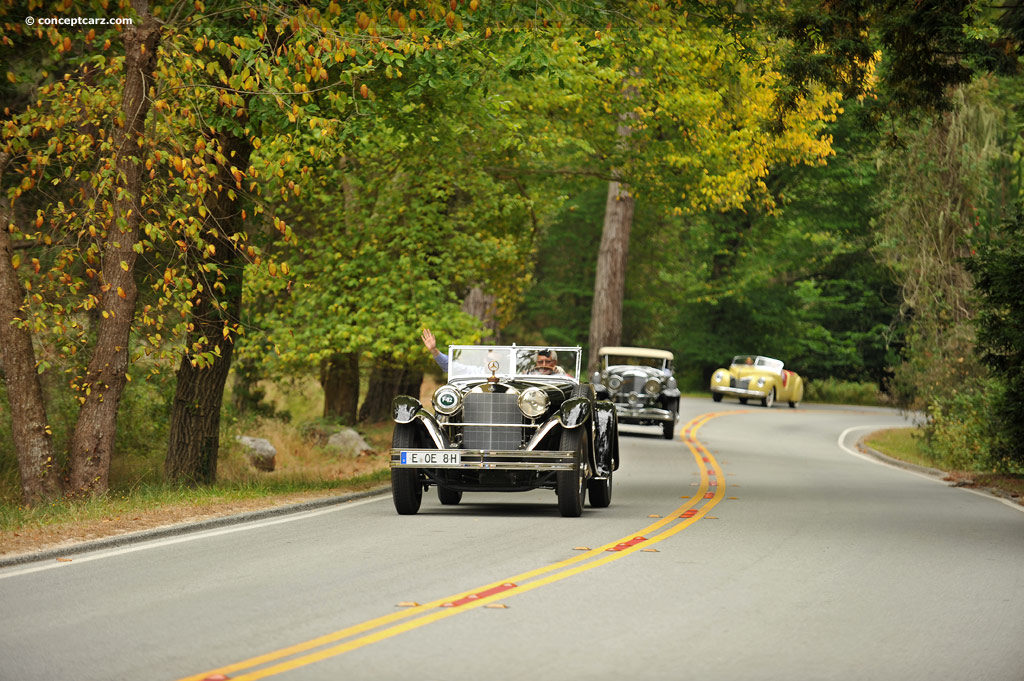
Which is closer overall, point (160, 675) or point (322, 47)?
point (160, 675)

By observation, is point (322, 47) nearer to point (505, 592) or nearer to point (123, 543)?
point (123, 543)

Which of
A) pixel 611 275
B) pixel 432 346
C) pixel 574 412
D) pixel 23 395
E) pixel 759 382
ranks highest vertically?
pixel 611 275

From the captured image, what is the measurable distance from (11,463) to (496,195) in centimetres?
1080

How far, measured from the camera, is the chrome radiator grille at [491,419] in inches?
540

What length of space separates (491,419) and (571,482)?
122 cm

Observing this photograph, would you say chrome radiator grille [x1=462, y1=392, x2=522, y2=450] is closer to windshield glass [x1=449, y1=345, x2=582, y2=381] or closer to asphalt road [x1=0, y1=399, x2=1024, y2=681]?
asphalt road [x1=0, y1=399, x2=1024, y2=681]

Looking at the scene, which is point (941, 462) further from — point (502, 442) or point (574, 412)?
point (502, 442)

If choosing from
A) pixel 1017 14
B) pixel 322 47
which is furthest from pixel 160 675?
pixel 1017 14

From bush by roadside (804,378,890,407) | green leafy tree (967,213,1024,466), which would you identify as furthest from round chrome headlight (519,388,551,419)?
bush by roadside (804,378,890,407)

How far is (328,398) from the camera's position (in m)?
27.2

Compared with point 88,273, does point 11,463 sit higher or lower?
lower

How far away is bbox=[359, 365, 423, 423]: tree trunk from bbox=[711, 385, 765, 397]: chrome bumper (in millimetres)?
18774

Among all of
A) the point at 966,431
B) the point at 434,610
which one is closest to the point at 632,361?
the point at 966,431

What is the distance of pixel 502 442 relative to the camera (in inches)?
540
